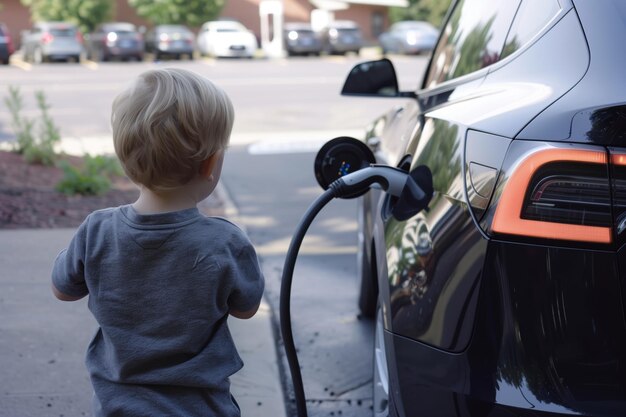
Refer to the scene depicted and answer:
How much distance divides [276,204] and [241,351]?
4118 mm

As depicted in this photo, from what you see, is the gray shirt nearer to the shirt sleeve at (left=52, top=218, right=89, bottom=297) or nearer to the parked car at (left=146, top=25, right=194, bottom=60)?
the shirt sleeve at (left=52, top=218, right=89, bottom=297)

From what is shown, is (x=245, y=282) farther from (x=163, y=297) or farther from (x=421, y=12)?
(x=421, y=12)

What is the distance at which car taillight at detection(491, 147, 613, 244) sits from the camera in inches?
79.4

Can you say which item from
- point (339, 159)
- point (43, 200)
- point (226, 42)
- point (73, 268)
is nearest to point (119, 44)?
point (226, 42)

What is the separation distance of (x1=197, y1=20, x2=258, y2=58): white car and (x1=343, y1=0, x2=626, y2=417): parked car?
117ft

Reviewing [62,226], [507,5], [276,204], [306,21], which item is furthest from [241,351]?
[306,21]

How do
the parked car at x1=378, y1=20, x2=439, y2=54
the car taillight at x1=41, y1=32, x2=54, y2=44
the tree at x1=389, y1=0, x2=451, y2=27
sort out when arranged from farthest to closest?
the tree at x1=389, y1=0, x2=451, y2=27 < the parked car at x1=378, y1=20, x2=439, y2=54 < the car taillight at x1=41, y1=32, x2=54, y2=44

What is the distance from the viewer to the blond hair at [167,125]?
1.97 m

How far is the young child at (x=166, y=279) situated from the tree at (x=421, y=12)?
171 feet

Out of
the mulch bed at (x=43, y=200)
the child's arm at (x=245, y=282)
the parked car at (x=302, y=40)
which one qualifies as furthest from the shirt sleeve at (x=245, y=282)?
the parked car at (x=302, y=40)

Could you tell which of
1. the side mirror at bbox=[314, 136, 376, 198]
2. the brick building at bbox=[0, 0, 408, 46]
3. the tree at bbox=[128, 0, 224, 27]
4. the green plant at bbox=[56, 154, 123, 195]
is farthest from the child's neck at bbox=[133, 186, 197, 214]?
the brick building at bbox=[0, 0, 408, 46]

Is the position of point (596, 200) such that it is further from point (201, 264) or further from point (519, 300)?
point (201, 264)

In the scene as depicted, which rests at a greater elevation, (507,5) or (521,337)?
(507,5)

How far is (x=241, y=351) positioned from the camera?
461 cm
